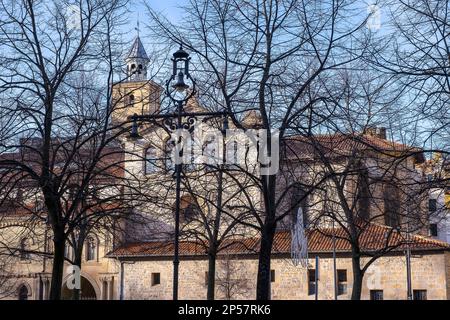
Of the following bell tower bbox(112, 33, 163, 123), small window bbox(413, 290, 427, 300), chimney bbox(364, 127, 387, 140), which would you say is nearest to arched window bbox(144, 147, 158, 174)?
bell tower bbox(112, 33, 163, 123)

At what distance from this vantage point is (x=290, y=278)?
45156 millimetres

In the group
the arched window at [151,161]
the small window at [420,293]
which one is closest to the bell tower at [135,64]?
the arched window at [151,161]

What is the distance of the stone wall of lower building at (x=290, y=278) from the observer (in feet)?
140

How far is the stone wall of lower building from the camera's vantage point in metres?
42.5

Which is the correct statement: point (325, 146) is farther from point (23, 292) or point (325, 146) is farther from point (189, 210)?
point (23, 292)

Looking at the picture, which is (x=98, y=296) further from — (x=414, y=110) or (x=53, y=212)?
(x=414, y=110)

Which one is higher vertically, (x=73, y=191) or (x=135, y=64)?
(x=135, y=64)

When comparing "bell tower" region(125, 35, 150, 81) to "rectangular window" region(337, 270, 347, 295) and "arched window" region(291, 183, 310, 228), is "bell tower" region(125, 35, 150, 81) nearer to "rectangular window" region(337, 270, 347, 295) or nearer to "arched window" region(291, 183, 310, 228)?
"arched window" region(291, 183, 310, 228)

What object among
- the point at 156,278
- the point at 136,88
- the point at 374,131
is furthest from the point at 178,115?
the point at 156,278

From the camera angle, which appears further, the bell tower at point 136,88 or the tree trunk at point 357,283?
the tree trunk at point 357,283

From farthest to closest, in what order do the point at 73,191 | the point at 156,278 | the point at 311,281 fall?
1. the point at 156,278
2. the point at 311,281
3. the point at 73,191

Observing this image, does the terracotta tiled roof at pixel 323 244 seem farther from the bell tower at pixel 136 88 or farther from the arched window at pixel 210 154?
the bell tower at pixel 136 88

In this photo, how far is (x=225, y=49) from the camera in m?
17.5

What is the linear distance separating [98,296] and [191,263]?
1014cm
